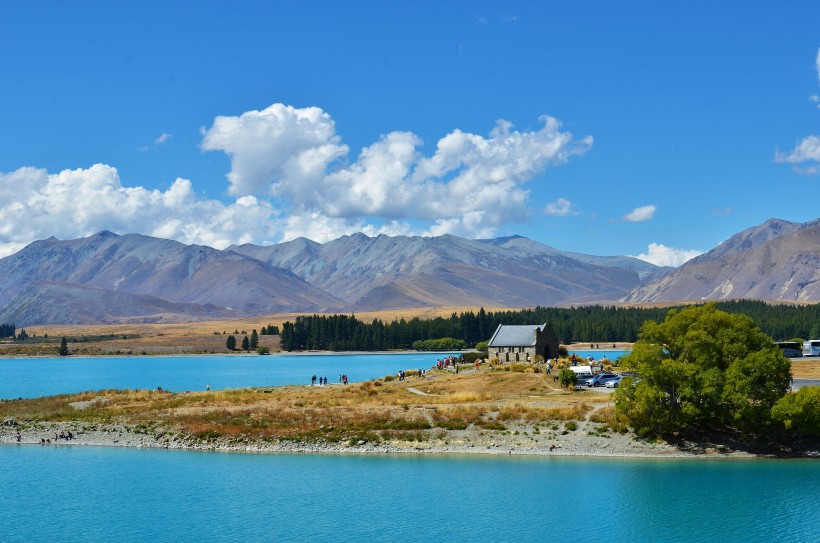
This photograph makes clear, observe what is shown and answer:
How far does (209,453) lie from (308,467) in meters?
9.61

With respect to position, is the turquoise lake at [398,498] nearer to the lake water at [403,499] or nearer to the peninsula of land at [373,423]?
the lake water at [403,499]

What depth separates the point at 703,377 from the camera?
59.0 metres

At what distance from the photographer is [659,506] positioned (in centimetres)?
4847

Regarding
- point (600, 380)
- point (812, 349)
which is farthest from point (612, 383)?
point (812, 349)

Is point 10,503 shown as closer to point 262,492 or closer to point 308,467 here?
point 262,492

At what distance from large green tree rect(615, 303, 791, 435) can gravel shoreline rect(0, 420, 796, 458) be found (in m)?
2.13

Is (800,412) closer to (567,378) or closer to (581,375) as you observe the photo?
(567,378)

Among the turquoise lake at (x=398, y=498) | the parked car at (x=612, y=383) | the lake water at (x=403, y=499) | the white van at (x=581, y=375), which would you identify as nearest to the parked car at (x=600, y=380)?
the parked car at (x=612, y=383)

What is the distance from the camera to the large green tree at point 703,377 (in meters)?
58.3

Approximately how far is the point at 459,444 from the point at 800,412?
23588 millimetres

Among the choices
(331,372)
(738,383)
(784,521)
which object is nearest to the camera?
(784,521)

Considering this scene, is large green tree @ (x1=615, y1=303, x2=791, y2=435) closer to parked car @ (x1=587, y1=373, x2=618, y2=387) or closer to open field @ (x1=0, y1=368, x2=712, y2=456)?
open field @ (x1=0, y1=368, x2=712, y2=456)

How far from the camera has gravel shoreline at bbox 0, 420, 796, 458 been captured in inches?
2347

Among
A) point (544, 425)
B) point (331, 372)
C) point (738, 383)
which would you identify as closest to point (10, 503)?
point (544, 425)
